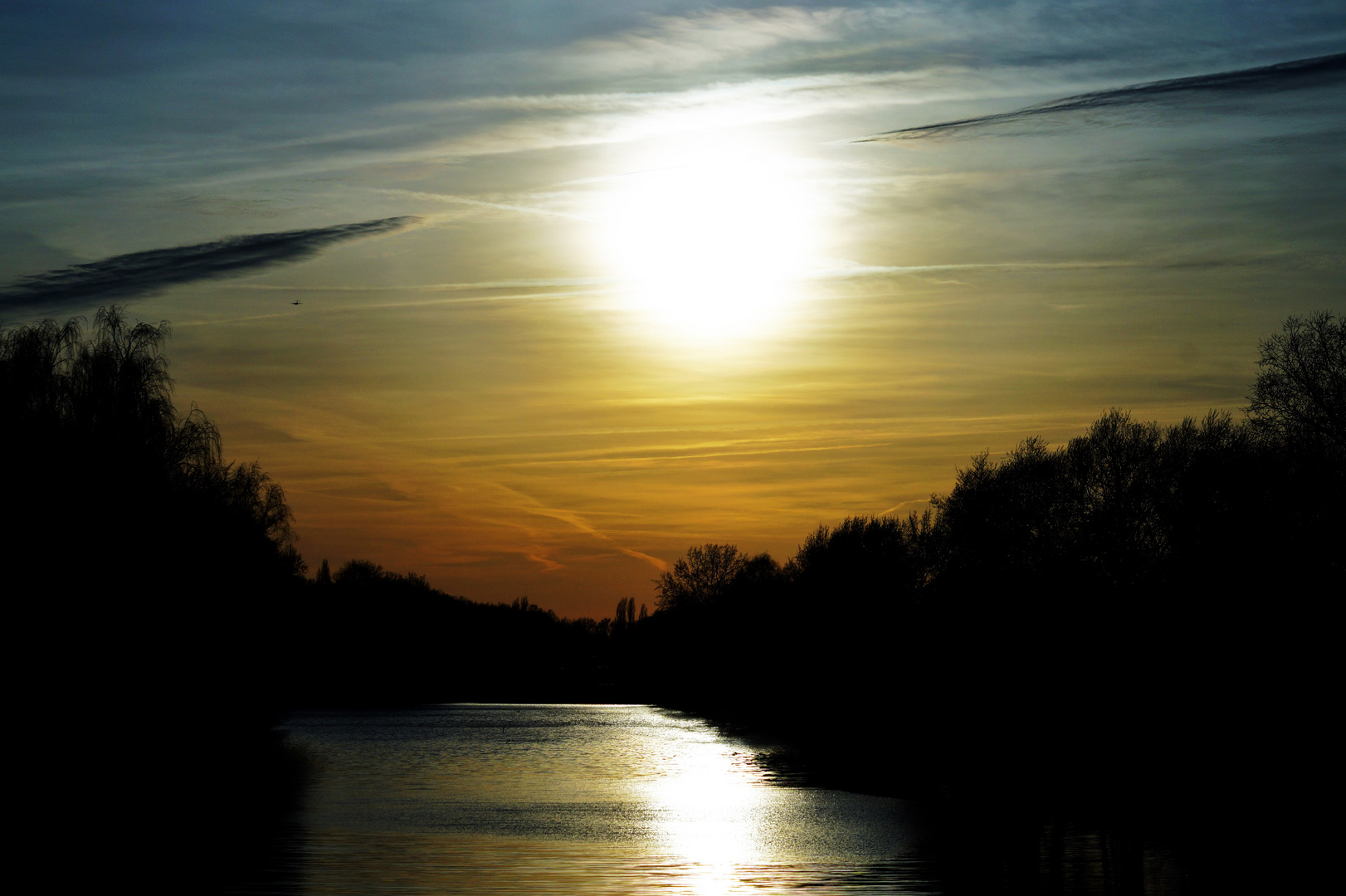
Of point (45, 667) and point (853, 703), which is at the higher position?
point (45, 667)

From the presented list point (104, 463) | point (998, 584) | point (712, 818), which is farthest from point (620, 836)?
point (998, 584)

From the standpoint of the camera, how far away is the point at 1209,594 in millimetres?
65562

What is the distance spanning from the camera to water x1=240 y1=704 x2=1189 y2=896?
25578 millimetres

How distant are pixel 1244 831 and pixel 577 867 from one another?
1781 centimetres

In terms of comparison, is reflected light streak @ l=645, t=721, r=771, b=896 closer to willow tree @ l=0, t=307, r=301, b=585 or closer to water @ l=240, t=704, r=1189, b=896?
water @ l=240, t=704, r=1189, b=896

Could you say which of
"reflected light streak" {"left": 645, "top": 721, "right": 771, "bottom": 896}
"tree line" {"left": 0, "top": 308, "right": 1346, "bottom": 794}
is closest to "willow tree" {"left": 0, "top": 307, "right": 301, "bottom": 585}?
"tree line" {"left": 0, "top": 308, "right": 1346, "bottom": 794}

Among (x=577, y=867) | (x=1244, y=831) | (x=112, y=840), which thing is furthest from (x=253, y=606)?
(x=1244, y=831)

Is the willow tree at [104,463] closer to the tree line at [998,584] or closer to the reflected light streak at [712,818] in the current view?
the tree line at [998,584]

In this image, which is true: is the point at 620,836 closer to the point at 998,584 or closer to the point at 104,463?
the point at 104,463

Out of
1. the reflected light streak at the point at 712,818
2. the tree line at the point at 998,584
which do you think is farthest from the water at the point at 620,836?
the tree line at the point at 998,584

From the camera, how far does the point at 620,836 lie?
111ft

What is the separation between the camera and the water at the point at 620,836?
25578mm

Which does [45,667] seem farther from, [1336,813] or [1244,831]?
[1336,813]

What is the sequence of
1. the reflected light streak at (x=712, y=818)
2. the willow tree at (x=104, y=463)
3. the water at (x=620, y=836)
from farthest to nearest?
the willow tree at (x=104, y=463), the reflected light streak at (x=712, y=818), the water at (x=620, y=836)
